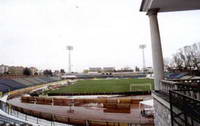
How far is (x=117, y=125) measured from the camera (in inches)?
428

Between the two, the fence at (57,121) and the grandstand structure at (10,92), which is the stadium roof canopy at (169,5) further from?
the grandstand structure at (10,92)

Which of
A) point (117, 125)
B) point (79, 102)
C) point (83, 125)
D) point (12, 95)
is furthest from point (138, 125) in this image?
point (12, 95)

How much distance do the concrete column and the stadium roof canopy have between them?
0.36m

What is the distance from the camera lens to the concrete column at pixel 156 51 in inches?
302

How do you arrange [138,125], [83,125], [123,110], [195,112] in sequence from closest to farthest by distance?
[195,112] → [138,125] → [83,125] → [123,110]

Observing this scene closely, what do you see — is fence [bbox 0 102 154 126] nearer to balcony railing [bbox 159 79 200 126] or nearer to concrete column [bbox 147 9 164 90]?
concrete column [bbox 147 9 164 90]

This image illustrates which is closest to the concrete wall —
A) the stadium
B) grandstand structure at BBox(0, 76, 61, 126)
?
the stadium

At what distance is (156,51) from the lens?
25.5 ft

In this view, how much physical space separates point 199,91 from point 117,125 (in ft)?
26.2

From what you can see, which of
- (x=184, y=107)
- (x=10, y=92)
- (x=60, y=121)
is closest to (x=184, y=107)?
(x=184, y=107)

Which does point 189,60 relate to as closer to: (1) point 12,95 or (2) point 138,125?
(2) point 138,125

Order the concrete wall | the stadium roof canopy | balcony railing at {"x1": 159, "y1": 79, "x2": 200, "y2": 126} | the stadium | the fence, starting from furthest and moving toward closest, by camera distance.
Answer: the stadium → the fence → the stadium roof canopy → the concrete wall → balcony railing at {"x1": 159, "y1": 79, "x2": 200, "y2": 126}

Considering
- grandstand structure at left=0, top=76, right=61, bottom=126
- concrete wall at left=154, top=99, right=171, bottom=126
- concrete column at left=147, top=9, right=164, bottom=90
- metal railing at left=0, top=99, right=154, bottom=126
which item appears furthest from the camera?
metal railing at left=0, top=99, right=154, bottom=126

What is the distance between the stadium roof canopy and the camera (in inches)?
285
